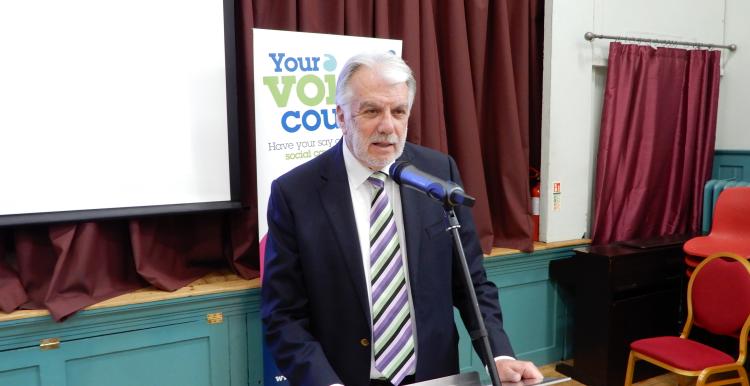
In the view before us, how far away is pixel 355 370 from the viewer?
1.34 meters

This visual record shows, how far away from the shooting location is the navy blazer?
1.33 m

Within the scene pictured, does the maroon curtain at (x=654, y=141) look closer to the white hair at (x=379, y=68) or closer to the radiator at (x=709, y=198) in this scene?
the radiator at (x=709, y=198)

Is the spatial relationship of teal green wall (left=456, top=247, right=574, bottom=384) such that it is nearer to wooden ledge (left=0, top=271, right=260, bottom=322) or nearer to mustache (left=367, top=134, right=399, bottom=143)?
wooden ledge (left=0, top=271, right=260, bottom=322)

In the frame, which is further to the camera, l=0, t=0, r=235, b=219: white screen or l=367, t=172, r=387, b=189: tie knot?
l=0, t=0, r=235, b=219: white screen

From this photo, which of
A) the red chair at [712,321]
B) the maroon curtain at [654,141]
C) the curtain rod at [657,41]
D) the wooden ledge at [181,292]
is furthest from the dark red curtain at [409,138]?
the red chair at [712,321]

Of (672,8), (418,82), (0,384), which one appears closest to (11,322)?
(0,384)

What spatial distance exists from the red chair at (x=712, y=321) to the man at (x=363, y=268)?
1.56 m

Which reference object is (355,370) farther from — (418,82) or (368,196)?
Answer: (418,82)

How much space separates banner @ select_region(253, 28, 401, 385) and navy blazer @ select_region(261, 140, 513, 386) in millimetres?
847

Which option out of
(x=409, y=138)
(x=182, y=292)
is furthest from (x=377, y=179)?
(x=409, y=138)

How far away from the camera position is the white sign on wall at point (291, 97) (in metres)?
2.21

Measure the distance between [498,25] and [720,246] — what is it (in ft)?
5.58

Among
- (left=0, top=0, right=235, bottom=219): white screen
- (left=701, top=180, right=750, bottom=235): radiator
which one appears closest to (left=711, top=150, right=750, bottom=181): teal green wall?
(left=701, top=180, right=750, bottom=235): radiator

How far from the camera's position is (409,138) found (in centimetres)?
277
